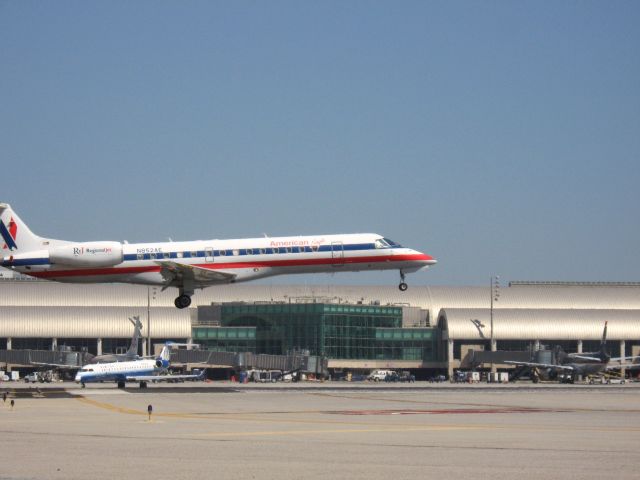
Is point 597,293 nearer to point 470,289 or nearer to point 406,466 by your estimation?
point 470,289

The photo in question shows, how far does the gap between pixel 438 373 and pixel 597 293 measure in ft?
99.4

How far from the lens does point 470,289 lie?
16700 cm

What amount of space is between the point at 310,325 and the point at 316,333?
1.43m

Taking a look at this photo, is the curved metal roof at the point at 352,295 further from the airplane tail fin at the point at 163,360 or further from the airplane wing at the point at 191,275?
the airplane wing at the point at 191,275

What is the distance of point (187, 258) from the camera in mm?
70500

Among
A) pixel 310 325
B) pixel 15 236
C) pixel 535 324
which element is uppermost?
pixel 15 236

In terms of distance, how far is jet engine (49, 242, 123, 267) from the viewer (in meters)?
69.1

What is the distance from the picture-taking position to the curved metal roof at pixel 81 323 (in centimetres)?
14688

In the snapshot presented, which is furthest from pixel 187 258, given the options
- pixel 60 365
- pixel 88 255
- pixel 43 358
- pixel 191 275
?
pixel 43 358

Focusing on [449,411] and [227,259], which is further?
[227,259]

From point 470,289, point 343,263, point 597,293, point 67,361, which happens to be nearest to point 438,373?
point 470,289

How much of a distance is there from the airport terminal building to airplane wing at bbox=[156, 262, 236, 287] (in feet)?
252

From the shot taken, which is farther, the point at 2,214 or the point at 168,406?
the point at 2,214

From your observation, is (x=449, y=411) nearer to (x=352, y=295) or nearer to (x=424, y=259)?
(x=424, y=259)
